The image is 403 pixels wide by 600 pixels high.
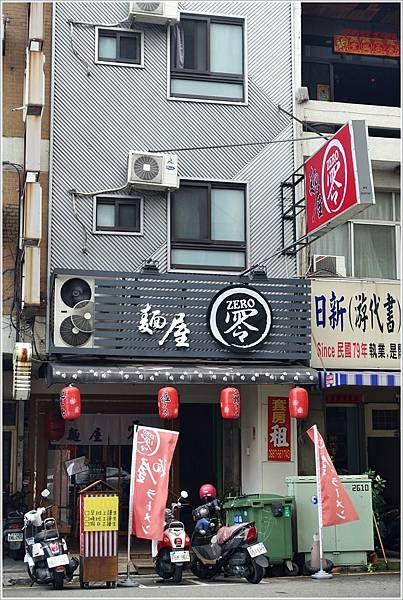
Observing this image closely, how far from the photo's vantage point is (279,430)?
1675 centimetres

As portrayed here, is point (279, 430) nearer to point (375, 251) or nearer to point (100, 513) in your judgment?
point (375, 251)

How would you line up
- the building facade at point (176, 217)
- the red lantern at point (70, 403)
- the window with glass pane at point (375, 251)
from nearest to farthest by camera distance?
the red lantern at point (70, 403) < the building facade at point (176, 217) < the window with glass pane at point (375, 251)

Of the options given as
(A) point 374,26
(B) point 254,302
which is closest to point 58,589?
(B) point 254,302

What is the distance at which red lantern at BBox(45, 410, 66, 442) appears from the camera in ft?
A: 59.5

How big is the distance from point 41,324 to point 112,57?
5.11 metres

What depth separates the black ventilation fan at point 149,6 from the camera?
16.6 m

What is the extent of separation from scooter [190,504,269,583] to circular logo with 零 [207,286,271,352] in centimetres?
307

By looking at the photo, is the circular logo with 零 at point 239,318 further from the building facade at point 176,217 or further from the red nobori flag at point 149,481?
the red nobori flag at point 149,481

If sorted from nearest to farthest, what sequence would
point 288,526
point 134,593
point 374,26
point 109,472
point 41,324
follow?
point 134,593
point 288,526
point 41,324
point 109,472
point 374,26

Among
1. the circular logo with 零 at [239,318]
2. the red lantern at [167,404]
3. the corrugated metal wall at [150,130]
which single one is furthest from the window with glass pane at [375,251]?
the red lantern at [167,404]

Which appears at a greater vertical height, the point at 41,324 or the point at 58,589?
the point at 41,324

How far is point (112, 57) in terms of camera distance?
1694 cm

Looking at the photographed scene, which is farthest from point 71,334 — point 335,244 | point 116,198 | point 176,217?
point 335,244

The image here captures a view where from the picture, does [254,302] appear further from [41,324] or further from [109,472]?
[109,472]
